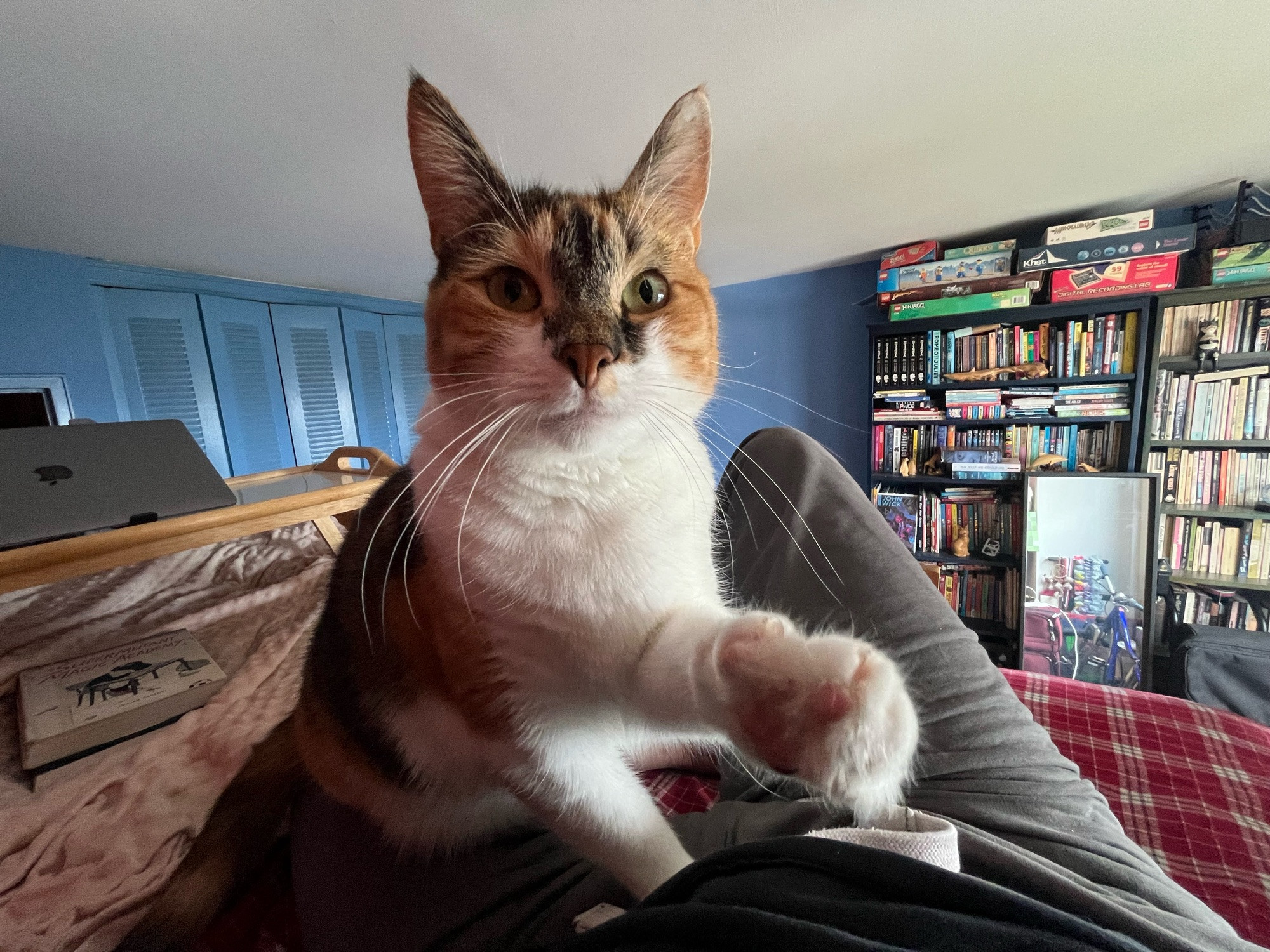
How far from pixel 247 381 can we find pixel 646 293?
10.3ft

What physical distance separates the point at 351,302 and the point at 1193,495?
4997mm

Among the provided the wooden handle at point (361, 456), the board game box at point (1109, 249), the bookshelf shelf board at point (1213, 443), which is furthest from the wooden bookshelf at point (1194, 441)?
the wooden handle at point (361, 456)

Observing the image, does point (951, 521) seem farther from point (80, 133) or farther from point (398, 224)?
point (80, 133)

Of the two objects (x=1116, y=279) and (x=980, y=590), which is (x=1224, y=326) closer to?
(x=1116, y=279)

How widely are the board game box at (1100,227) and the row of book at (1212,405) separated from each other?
29.0 inches

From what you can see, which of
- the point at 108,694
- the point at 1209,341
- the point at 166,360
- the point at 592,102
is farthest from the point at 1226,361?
the point at 166,360

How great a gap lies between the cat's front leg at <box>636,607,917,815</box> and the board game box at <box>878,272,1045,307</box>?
A: 3057 mm

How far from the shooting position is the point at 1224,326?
236 centimetres

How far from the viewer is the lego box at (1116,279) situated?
2.34 m

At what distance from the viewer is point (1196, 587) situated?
8.40 feet

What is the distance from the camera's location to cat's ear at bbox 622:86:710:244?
2.02 feet

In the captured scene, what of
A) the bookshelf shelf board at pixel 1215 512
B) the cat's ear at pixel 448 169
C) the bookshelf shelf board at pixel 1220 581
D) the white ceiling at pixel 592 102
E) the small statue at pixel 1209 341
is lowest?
the bookshelf shelf board at pixel 1220 581

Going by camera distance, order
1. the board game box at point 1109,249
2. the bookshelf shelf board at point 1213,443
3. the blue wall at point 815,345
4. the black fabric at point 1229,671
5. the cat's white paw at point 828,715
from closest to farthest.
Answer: the cat's white paw at point 828,715 → the black fabric at point 1229,671 → the board game box at point 1109,249 → the bookshelf shelf board at point 1213,443 → the blue wall at point 815,345

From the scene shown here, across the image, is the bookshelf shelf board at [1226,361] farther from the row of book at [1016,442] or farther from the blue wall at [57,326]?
the blue wall at [57,326]
